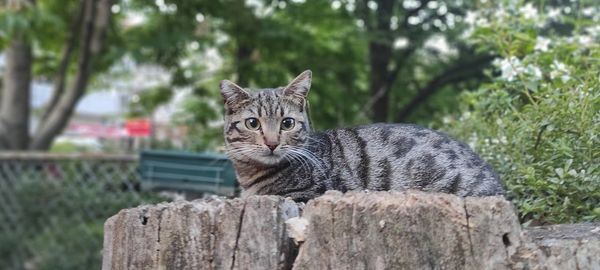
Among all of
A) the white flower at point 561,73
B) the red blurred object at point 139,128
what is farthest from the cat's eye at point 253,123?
the red blurred object at point 139,128

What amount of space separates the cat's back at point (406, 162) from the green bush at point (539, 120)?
0.54 feet

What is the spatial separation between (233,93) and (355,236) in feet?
3.73

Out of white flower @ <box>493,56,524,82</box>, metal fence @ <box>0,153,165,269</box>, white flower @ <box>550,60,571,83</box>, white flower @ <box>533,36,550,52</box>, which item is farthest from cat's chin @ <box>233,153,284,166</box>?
metal fence @ <box>0,153,165,269</box>

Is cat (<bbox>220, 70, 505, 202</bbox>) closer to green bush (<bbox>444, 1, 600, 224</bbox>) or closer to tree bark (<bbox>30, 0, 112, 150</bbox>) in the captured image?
green bush (<bbox>444, 1, 600, 224</bbox>)

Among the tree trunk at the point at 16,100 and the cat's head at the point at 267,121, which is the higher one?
the tree trunk at the point at 16,100

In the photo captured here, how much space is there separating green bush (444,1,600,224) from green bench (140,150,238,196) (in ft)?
4.63

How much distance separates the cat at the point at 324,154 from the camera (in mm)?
2400

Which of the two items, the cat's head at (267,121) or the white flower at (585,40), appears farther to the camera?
the white flower at (585,40)

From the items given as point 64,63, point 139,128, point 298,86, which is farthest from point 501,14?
point 139,128

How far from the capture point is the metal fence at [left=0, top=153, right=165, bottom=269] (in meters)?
6.43

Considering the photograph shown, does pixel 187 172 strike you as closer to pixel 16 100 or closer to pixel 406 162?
pixel 406 162

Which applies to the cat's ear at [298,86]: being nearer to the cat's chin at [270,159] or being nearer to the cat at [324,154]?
the cat at [324,154]

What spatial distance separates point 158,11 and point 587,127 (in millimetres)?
5026

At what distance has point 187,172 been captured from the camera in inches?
179
